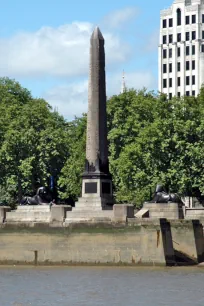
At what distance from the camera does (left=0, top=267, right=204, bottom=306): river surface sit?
54.6m

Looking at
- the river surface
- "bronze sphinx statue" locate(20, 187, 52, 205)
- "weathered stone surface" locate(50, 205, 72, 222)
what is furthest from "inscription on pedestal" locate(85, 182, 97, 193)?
the river surface

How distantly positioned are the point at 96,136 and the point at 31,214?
6.59 m

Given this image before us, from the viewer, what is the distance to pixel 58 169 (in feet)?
370

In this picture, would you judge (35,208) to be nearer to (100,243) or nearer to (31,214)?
(31,214)

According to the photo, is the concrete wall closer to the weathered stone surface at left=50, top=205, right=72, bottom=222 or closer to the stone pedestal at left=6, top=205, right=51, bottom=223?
the weathered stone surface at left=50, top=205, right=72, bottom=222

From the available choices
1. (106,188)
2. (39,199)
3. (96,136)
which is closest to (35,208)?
(39,199)

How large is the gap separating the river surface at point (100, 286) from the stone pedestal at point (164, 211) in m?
4.34

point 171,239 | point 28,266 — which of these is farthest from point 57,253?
point 171,239

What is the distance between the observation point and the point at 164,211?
7744 centimetres

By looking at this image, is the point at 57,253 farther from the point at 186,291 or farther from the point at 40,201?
the point at 186,291

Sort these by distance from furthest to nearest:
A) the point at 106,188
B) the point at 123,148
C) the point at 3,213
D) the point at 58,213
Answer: the point at 123,148 < the point at 3,213 < the point at 106,188 < the point at 58,213

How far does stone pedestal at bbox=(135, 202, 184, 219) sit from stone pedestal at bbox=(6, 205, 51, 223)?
5.68 metres

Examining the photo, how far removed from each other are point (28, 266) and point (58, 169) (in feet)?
122

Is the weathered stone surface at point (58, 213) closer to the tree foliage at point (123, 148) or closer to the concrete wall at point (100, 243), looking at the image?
the concrete wall at point (100, 243)
